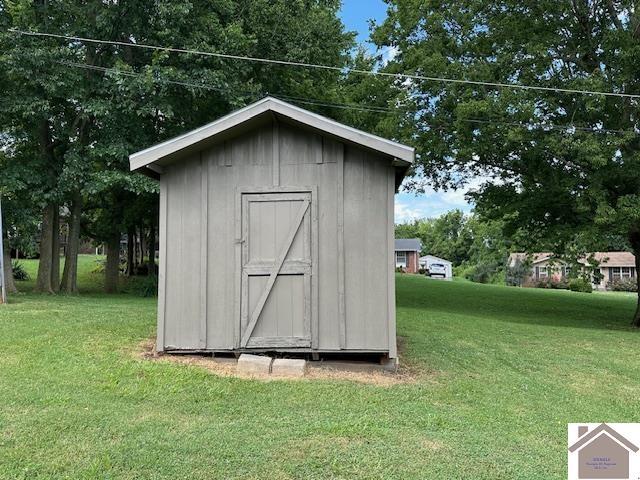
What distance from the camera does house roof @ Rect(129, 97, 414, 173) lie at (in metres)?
6.09

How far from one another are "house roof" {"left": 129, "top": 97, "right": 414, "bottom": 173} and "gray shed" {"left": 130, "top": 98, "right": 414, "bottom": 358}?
0.03 meters

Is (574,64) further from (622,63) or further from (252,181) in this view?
(252,181)

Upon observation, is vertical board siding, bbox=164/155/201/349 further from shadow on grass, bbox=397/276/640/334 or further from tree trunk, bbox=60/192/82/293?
tree trunk, bbox=60/192/82/293

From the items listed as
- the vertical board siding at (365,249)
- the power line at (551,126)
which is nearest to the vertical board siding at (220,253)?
the vertical board siding at (365,249)

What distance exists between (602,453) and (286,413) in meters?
2.54

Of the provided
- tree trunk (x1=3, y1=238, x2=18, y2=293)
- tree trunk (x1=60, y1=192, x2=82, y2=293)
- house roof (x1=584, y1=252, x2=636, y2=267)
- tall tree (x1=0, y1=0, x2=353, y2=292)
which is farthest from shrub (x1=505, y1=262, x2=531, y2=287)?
tree trunk (x1=3, y1=238, x2=18, y2=293)

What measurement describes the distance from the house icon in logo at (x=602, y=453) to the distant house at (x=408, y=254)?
2065 inches

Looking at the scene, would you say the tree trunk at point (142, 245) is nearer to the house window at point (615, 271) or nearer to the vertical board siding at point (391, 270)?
the vertical board siding at point (391, 270)

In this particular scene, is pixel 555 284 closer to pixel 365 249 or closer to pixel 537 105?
pixel 537 105

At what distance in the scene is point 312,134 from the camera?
6.51 meters

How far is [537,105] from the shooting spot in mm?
13352

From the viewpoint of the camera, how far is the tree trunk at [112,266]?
19.5 m

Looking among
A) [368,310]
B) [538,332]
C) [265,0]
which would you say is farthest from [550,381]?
[265,0]

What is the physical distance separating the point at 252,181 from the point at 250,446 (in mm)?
3483
